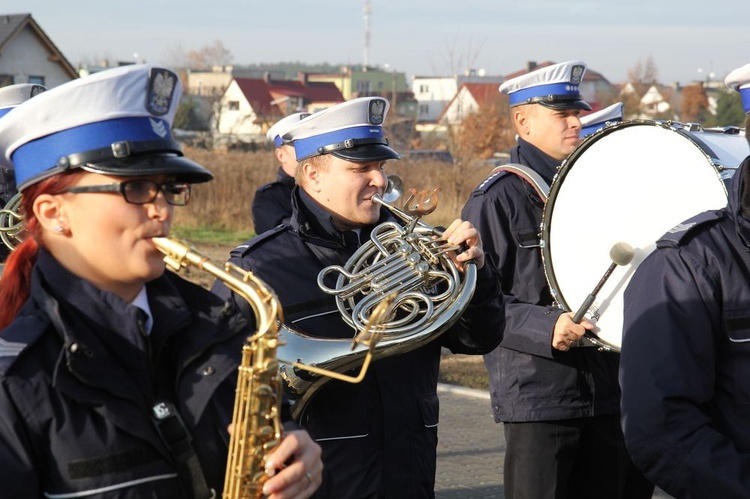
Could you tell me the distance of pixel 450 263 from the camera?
12.8 feet

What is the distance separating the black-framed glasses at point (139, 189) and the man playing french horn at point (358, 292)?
1.33 meters

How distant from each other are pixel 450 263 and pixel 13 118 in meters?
1.86

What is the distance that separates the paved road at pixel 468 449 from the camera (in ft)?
21.6

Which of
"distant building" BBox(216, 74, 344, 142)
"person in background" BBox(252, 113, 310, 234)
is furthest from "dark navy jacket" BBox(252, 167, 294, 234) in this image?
"distant building" BBox(216, 74, 344, 142)

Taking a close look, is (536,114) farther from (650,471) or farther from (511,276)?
(650,471)

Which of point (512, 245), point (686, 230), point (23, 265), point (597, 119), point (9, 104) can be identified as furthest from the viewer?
point (597, 119)

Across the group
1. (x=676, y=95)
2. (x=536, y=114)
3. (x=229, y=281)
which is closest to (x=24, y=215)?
(x=229, y=281)

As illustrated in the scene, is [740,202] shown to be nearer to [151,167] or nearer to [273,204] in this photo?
[151,167]

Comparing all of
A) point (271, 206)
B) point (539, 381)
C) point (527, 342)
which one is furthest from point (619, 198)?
point (271, 206)

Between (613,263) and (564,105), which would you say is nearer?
(613,263)

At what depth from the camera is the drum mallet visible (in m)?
4.52

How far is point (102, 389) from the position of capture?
2240mm

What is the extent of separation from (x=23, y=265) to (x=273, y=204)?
4874 mm

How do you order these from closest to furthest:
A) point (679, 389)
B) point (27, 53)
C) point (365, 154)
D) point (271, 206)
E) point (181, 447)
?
point (181, 447), point (679, 389), point (365, 154), point (271, 206), point (27, 53)
